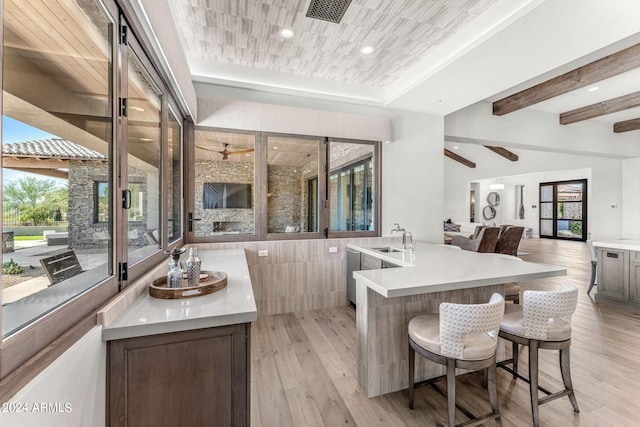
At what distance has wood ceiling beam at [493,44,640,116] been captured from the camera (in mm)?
3338

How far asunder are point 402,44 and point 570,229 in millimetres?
12653

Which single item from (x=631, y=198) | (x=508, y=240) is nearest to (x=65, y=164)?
(x=508, y=240)

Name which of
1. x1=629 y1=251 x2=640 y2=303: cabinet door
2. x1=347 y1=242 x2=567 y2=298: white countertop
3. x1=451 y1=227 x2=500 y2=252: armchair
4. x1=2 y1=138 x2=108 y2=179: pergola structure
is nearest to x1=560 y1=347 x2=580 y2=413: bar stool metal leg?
x1=347 y1=242 x2=567 y2=298: white countertop

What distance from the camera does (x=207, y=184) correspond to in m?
3.44

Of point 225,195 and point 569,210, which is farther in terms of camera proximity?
point 569,210

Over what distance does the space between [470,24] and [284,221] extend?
284cm

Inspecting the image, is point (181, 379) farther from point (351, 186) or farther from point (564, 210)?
point (564, 210)

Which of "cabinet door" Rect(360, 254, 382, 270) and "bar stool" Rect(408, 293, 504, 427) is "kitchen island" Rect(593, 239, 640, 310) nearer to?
"cabinet door" Rect(360, 254, 382, 270)

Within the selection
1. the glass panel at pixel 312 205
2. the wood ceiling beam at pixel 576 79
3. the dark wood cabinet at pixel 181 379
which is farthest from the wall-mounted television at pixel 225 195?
the wood ceiling beam at pixel 576 79

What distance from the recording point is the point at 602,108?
16.6 ft

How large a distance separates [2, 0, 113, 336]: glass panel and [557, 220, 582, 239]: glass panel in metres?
14.6

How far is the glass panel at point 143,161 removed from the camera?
1.66 m

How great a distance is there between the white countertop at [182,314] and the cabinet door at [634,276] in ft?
16.6

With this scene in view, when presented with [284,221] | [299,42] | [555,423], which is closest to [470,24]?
[299,42]
